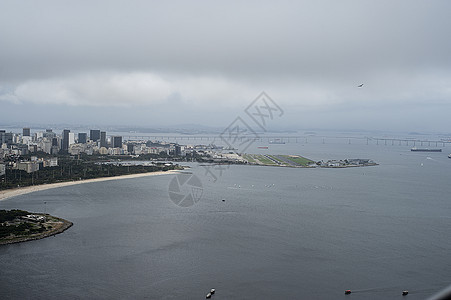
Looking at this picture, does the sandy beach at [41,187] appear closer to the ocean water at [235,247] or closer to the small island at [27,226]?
the ocean water at [235,247]

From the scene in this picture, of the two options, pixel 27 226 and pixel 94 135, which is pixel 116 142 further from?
pixel 27 226

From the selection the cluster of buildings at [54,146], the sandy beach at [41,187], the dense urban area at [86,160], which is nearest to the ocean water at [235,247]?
the sandy beach at [41,187]

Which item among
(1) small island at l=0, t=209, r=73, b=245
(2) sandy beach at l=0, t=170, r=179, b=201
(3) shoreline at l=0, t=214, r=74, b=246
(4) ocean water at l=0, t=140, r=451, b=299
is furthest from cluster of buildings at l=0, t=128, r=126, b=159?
(3) shoreline at l=0, t=214, r=74, b=246

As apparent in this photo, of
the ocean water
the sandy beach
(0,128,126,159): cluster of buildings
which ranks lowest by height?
the ocean water

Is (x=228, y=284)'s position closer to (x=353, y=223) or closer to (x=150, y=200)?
(x=353, y=223)

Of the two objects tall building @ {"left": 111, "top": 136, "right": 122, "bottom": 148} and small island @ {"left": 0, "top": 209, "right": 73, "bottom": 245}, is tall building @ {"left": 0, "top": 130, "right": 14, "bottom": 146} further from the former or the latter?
small island @ {"left": 0, "top": 209, "right": 73, "bottom": 245}

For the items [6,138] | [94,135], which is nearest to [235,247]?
[6,138]
